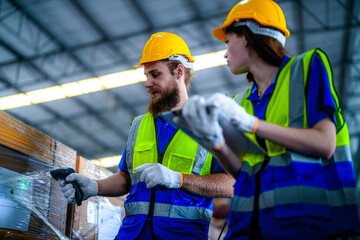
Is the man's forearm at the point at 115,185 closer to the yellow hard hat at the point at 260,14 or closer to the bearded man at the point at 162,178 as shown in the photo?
the bearded man at the point at 162,178

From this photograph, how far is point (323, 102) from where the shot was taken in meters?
Result: 1.56

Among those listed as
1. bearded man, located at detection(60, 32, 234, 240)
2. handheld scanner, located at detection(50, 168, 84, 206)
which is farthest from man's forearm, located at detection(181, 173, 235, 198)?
handheld scanner, located at detection(50, 168, 84, 206)

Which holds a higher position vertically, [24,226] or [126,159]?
[126,159]

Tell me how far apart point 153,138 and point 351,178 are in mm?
1482

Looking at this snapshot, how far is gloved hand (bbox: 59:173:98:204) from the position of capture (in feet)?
8.55

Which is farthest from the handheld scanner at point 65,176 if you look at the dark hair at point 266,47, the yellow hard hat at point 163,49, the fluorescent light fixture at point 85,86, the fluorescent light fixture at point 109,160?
the fluorescent light fixture at point 109,160

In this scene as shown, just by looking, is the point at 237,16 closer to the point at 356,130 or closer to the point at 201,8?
the point at 201,8

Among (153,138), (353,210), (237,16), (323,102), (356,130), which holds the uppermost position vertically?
(356,130)

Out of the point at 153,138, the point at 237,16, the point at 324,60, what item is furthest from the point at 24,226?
the point at 324,60

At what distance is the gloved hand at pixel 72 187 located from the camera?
103 inches

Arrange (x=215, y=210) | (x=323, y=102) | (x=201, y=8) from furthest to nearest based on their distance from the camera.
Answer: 1. (x=201, y=8)
2. (x=215, y=210)
3. (x=323, y=102)

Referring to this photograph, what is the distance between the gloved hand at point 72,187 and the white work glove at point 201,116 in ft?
4.58

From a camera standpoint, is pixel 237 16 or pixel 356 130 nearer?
pixel 237 16

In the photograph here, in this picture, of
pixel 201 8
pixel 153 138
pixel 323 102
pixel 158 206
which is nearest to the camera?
pixel 323 102
